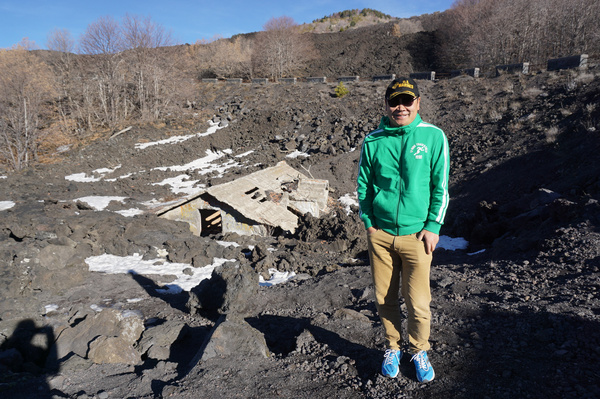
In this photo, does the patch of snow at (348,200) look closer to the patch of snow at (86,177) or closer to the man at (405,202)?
the man at (405,202)

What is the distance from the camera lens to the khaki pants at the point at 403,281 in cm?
280

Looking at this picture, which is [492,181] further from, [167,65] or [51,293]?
[167,65]

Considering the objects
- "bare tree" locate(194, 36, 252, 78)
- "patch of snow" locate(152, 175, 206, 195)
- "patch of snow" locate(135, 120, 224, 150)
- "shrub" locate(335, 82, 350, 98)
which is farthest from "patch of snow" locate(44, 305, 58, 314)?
"bare tree" locate(194, 36, 252, 78)

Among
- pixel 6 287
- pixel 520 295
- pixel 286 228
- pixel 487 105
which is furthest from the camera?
pixel 487 105

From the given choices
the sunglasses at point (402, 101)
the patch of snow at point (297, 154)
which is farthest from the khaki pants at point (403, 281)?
the patch of snow at point (297, 154)

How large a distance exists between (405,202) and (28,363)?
14.6ft

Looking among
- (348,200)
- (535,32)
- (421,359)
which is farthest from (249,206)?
(535,32)

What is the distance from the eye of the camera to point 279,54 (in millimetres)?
42094

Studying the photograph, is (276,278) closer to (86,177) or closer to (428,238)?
(428,238)

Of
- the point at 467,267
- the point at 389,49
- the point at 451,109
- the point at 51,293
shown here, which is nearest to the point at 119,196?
the point at 51,293

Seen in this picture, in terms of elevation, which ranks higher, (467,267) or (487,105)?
(487,105)

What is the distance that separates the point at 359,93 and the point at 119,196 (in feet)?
60.6

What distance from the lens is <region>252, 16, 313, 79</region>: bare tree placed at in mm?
42344

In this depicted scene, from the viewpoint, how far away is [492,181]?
1362 cm
